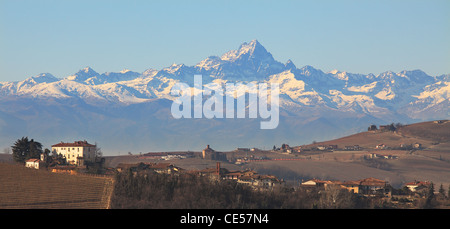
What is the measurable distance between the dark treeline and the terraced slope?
8.43ft

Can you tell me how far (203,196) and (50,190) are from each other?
20965 millimetres

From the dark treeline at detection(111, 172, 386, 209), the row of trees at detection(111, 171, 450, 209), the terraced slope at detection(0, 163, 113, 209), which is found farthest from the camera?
the row of trees at detection(111, 171, 450, 209)

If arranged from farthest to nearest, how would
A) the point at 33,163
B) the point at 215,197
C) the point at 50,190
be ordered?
the point at 33,163 → the point at 215,197 → the point at 50,190

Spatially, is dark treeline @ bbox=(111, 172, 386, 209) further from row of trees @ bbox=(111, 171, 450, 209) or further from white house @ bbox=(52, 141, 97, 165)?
white house @ bbox=(52, 141, 97, 165)

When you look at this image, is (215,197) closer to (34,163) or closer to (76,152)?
(34,163)

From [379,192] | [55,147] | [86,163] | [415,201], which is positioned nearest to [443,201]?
[415,201]

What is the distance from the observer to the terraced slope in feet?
359

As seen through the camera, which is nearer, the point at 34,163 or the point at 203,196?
the point at 203,196

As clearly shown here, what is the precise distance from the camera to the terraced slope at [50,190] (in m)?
109

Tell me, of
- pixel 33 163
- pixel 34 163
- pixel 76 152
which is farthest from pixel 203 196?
pixel 76 152

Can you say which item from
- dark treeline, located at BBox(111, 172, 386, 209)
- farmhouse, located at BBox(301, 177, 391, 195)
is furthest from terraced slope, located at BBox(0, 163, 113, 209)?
farmhouse, located at BBox(301, 177, 391, 195)

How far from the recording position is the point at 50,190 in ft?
386
